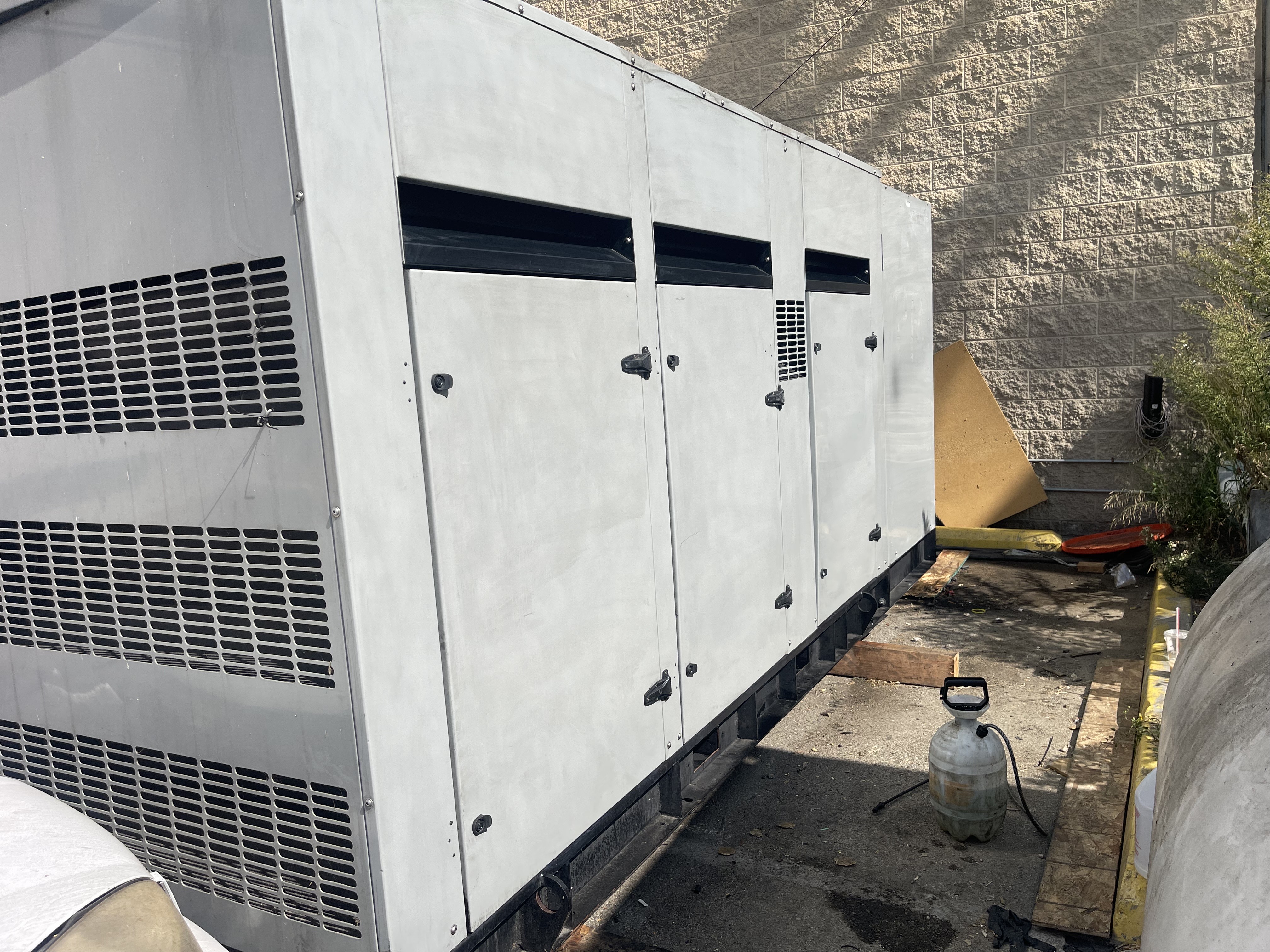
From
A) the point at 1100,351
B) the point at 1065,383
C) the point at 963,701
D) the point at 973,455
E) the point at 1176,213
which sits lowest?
the point at 963,701

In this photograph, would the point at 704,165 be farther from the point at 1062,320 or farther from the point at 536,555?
the point at 1062,320

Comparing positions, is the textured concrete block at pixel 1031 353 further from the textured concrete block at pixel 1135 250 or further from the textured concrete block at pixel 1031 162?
the textured concrete block at pixel 1031 162

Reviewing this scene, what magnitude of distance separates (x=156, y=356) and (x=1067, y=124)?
7597mm

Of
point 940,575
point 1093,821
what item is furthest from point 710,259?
point 940,575

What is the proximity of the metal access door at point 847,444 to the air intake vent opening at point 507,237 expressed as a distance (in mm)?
1565

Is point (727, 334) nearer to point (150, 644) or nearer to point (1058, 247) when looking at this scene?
point (150, 644)

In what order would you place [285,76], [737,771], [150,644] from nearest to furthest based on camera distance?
[285,76] → [150,644] → [737,771]

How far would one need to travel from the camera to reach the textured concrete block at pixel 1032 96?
7559mm

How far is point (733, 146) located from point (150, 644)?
236cm

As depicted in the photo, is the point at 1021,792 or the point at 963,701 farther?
the point at 1021,792

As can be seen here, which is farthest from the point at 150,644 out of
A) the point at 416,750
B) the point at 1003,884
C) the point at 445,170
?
the point at 1003,884

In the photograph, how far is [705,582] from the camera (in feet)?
9.91

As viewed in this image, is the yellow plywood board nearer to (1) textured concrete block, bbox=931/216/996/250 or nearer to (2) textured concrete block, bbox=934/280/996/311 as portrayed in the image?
(2) textured concrete block, bbox=934/280/996/311

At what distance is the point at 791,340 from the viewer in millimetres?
3752
